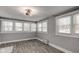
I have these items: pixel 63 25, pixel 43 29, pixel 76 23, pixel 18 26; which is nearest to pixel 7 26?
pixel 18 26

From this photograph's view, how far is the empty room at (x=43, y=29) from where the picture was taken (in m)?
2.00

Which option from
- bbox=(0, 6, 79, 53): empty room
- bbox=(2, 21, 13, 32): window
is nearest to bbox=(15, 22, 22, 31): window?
bbox=(0, 6, 79, 53): empty room

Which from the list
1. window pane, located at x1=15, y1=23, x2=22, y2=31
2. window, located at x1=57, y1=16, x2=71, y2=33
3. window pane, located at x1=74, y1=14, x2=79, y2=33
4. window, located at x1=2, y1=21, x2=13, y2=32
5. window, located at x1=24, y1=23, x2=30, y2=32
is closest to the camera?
window pane, located at x1=74, y1=14, x2=79, y2=33

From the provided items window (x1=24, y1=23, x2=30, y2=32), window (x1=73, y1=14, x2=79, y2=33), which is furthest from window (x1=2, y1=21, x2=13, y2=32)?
window (x1=73, y1=14, x2=79, y2=33)

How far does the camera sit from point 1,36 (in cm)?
338

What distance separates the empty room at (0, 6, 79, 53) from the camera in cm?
200

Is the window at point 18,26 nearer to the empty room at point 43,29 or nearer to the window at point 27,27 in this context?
the empty room at point 43,29

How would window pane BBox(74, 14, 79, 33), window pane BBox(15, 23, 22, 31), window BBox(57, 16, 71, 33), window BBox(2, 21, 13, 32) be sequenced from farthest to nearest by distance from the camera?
window pane BBox(15, 23, 22, 31), window BBox(2, 21, 13, 32), window BBox(57, 16, 71, 33), window pane BBox(74, 14, 79, 33)

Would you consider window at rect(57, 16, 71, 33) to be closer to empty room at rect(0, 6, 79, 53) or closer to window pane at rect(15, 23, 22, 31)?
empty room at rect(0, 6, 79, 53)

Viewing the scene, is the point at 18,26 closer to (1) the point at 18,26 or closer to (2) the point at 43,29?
(1) the point at 18,26

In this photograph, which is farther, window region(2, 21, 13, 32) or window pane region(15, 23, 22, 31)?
window pane region(15, 23, 22, 31)
